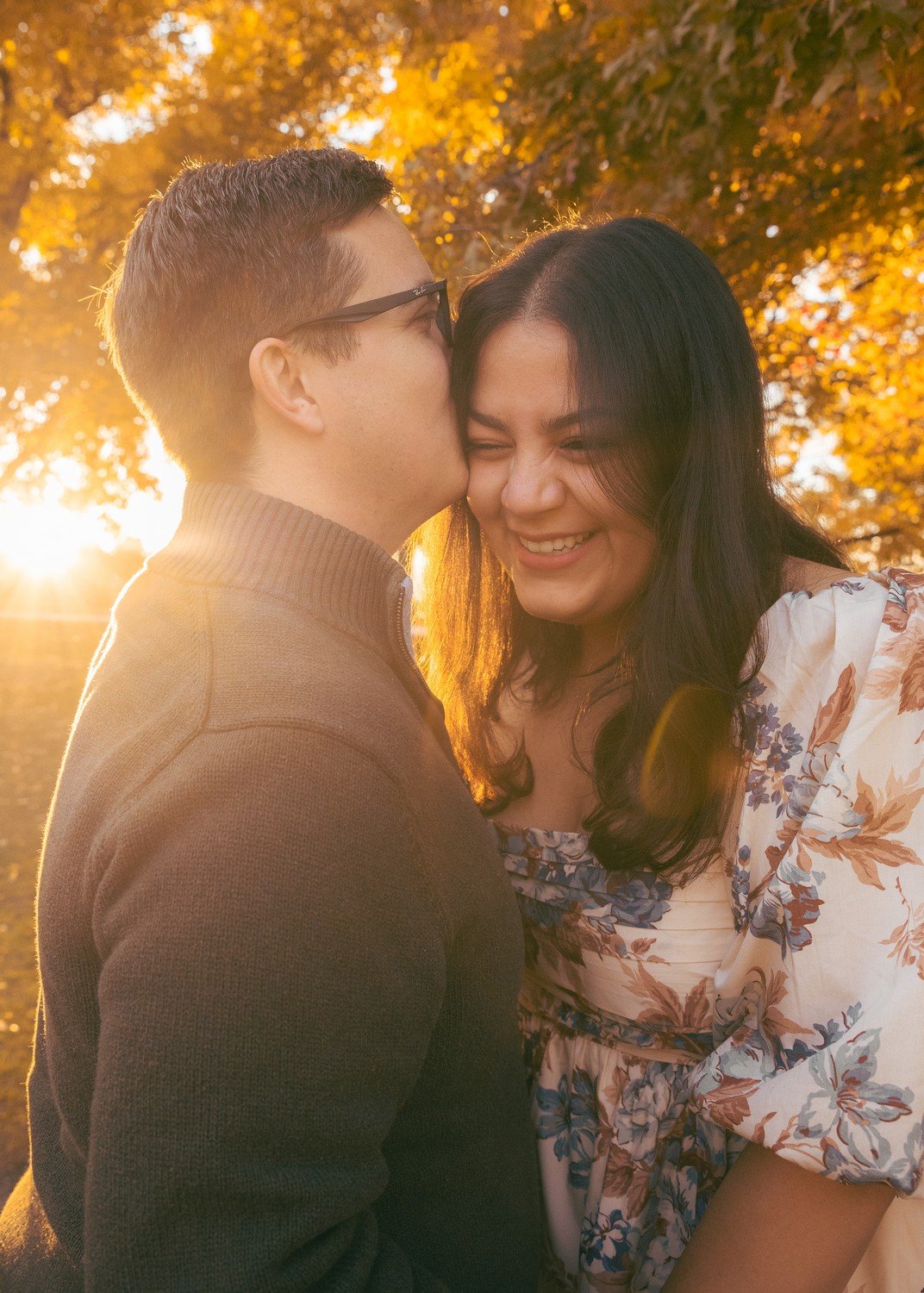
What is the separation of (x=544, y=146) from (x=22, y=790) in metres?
6.25

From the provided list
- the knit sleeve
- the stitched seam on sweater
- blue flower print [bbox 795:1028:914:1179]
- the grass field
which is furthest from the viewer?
the grass field

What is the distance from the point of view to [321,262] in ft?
5.90

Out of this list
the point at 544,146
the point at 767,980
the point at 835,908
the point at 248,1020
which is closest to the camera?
the point at 248,1020

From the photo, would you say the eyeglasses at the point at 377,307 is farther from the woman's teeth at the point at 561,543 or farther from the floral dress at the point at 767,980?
the floral dress at the point at 767,980

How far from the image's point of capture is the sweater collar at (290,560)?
1.48 metres

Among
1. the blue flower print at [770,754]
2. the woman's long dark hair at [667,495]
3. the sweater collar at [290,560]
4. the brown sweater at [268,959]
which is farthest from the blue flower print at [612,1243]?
the sweater collar at [290,560]

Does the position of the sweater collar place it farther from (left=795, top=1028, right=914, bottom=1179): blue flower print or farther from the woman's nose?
(left=795, top=1028, right=914, bottom=1179): blue flower print

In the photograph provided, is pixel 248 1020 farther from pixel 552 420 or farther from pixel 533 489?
pixel 552 420

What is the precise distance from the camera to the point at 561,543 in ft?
6.97

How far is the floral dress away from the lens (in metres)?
1.38

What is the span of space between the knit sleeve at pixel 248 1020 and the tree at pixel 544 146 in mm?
2687

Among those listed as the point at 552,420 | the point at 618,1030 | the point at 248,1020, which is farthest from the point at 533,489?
the point at 248,1020

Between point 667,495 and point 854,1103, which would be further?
point 667,495

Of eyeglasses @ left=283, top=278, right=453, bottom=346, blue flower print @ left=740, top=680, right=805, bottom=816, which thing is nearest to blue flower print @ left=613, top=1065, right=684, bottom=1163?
blue flower print @ left=740, top=680, right=805, bottom=816
